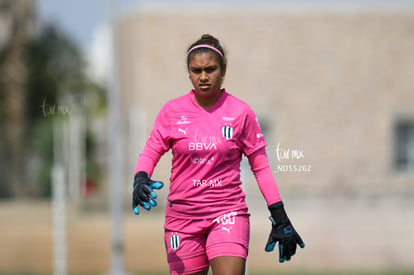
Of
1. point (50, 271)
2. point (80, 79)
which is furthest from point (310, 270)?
point (80, 79)

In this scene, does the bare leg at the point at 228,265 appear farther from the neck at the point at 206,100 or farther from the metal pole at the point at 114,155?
the metal pole at the point at 114,155

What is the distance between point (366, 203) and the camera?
82.3 ft

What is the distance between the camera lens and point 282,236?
4230mm

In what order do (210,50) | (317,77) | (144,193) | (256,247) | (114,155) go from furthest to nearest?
(317,77), (256,247), (114,155), (210,50), (144,193)

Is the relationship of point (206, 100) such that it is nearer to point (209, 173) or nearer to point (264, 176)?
point (209, 173)

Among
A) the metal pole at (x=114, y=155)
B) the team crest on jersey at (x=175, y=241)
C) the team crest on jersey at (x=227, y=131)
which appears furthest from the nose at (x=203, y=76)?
the metal pole at (x=114, y=155)

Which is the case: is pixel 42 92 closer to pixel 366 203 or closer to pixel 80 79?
pixel 80 79

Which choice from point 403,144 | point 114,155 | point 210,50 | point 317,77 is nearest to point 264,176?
point 210,50

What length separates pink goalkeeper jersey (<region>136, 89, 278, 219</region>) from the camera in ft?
13.9

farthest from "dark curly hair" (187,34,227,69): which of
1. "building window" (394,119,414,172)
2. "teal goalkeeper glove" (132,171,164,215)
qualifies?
"building window" (394,119,414,172)

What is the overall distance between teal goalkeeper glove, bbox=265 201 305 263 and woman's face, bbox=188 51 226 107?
684mm

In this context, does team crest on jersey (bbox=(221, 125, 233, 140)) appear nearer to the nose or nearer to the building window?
the nose

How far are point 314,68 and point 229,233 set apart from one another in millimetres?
26141

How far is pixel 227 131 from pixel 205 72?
32cm
